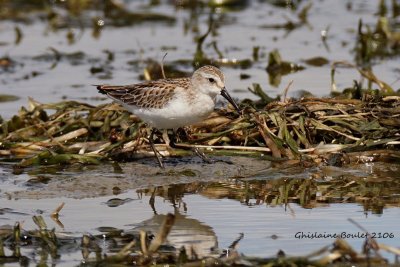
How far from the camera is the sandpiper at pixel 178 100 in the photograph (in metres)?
8.25

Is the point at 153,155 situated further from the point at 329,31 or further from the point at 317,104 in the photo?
the point at 329,31

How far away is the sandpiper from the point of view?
8250 mm

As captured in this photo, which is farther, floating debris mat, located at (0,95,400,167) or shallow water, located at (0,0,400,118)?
shallow water, located at (0,0,400,118)

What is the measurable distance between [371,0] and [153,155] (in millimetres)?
9587

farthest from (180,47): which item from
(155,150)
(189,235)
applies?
(189,235)

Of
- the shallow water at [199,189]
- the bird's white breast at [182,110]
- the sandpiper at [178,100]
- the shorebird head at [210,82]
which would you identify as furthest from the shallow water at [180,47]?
the shorebird head at [210,82]

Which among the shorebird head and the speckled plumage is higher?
the shorebird head

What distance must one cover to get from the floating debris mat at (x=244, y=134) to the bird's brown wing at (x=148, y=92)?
1.24 feet

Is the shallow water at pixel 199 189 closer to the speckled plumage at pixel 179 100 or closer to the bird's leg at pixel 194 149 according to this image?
the bird's leg at pixel 194 149

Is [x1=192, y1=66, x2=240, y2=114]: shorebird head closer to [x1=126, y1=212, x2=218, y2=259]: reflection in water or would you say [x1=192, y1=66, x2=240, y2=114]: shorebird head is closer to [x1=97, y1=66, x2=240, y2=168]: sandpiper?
[x1=97, y1=66, x2=240, y2=168]: sandpiper

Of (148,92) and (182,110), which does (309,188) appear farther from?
(148,92)

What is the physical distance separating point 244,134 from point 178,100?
2.93 feet

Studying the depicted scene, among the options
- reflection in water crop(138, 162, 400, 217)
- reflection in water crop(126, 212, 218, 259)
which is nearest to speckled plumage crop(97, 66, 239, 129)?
reflection in water crop(138, 162, 400, 217)

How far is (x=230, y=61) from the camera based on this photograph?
1291 cm
